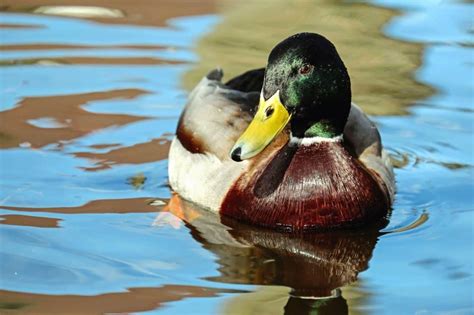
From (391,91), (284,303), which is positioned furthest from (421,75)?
(284,303)

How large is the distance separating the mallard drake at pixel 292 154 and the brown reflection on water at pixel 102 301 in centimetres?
99

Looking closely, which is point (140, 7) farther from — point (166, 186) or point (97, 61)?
point (166, 186)

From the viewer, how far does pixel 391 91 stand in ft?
34.2

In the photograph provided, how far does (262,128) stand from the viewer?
7203mm

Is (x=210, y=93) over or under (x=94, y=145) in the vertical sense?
over

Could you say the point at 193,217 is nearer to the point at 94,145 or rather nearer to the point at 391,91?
the point at 94,145

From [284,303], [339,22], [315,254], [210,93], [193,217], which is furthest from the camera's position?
[339,22]

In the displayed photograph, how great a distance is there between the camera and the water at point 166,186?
6.54m

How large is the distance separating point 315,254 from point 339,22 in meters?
5.62

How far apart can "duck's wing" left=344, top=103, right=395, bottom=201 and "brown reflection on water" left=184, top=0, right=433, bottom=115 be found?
1645 millimetres

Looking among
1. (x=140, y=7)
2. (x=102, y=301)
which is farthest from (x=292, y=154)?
(x=140, y=7)

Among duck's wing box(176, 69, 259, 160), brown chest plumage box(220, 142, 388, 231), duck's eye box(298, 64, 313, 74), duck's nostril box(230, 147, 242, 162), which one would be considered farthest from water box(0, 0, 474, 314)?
duck's eye box(298, 64, 313, 74)

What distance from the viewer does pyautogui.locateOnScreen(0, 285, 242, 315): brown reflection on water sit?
6.26 m

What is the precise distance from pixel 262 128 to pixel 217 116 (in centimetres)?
92
